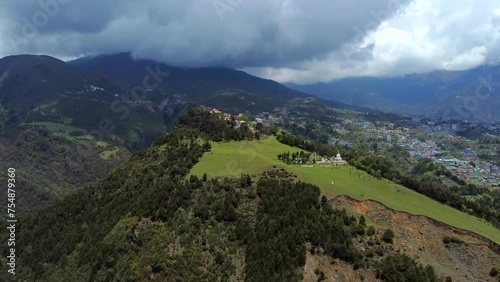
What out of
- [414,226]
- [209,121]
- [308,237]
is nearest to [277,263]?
[308,237]

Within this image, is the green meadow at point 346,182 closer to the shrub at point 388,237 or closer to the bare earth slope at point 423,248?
the bare earth slope at point 423,248

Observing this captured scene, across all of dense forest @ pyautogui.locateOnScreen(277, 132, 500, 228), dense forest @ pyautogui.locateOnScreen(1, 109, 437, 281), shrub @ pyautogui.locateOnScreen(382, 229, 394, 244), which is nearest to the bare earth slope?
shrub @ pyautogui.locateOnScreen(382, 229, 394, 244)

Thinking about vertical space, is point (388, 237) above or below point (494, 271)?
above

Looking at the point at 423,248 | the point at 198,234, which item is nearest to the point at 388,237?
the point at 423,248

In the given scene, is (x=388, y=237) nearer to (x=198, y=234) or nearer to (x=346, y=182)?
(x=346, y=182)

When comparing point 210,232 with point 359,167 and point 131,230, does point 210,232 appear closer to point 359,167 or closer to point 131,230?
point 131,230

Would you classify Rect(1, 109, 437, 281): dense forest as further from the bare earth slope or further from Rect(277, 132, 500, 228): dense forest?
Rect(277, 132, 500, 228): dense forest

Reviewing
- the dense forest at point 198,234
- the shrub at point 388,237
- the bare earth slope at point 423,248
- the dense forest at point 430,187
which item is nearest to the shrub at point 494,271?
the bare earth slope at point 423,248
